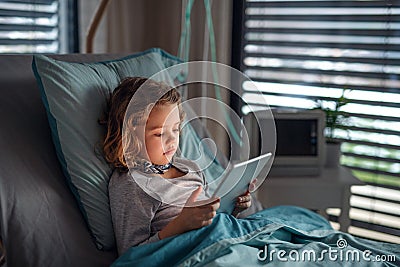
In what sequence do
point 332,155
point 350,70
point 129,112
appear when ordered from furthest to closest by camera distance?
point 350,70 < point 332,155 < point 129,112

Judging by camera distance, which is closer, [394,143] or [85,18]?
[394,143]

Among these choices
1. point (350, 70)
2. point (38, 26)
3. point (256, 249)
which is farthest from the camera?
point (38, 26)

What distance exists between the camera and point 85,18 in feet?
9.01

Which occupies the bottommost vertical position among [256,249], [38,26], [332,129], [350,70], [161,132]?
[256,249]

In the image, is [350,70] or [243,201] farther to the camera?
[350,70]

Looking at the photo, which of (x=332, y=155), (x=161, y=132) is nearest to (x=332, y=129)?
(x=332, y=155)

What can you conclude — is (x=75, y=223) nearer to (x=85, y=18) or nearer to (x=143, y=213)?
(x=143, y=213)

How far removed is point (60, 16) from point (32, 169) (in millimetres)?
1425

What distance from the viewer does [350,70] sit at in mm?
2471

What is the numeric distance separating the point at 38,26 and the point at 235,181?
1.57 meters

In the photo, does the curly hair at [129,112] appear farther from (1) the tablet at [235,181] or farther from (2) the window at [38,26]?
(2) the window at [38,26]

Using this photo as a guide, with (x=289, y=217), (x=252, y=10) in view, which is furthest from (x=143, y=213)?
(x=252, y=10)

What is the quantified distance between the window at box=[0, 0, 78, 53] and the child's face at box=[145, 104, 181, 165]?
1320mm

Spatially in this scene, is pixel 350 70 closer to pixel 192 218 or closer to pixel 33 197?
pixel 192 218
